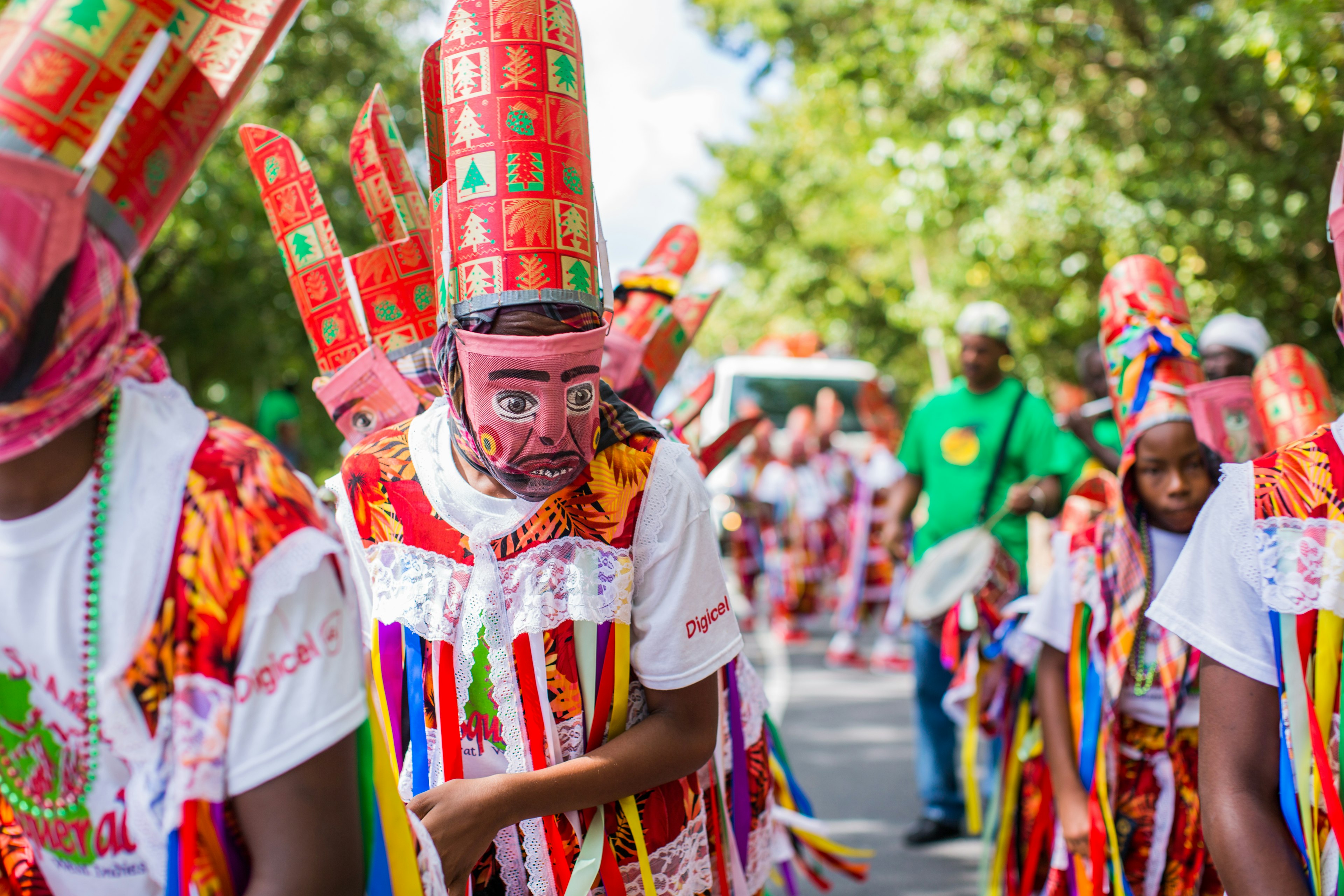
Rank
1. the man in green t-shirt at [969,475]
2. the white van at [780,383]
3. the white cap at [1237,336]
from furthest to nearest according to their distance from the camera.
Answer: the white van at [780,383]
the man in green t-shirt at [969,475]
the white cap at [1237,336]

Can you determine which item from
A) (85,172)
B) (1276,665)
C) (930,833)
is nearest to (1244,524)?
(1276,665)

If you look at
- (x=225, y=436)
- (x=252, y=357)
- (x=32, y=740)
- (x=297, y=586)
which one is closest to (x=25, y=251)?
(x=225, y=436)

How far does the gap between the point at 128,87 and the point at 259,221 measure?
10874 millimetres

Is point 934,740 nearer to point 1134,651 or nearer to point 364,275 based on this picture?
point 1134,651

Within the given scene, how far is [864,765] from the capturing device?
6211 mm

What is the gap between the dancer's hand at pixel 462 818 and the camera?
1.66 metres

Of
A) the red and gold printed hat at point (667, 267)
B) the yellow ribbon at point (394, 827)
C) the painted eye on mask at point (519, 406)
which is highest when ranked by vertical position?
the red and gold printed hat at point (667, 267)

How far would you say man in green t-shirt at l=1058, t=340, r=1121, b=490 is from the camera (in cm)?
436

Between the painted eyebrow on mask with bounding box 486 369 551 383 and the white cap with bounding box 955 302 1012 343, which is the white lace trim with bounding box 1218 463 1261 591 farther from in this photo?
the white cap with bounding box 955 302 1012 343

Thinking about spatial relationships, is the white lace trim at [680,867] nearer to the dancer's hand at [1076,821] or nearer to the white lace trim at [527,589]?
the white lace trim at [527,589]

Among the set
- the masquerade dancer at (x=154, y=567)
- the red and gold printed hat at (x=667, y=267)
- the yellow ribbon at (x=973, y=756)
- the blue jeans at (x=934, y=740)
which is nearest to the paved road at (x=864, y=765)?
the blue jeans at (x=934, y=740)

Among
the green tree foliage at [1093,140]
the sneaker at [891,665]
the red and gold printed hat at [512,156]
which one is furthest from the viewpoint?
the sneaker at [891,665]

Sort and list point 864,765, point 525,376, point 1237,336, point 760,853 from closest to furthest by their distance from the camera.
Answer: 1. point 525,376
2. point 760,853
3. point 1237,336
4. point 864,765

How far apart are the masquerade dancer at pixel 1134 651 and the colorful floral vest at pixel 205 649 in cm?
219
